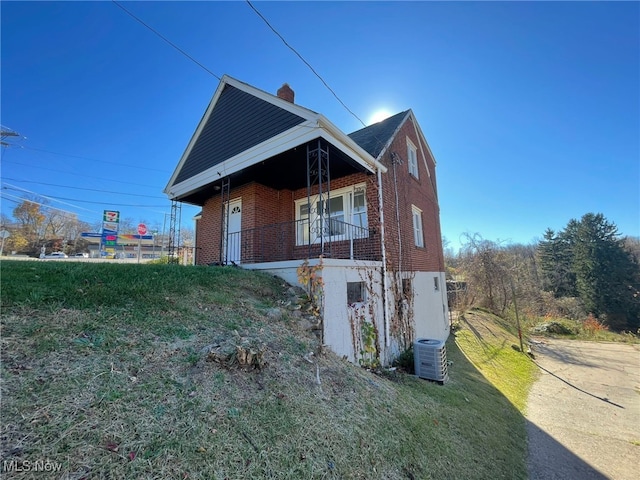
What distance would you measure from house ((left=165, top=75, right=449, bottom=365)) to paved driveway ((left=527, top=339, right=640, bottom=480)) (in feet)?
10.4

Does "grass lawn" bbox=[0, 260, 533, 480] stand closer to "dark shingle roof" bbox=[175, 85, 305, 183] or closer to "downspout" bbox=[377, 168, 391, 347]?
"downspout" bbox=[377, 168, 391, 347]

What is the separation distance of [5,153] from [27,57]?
21.0 metres

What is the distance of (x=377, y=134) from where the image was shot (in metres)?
9.52

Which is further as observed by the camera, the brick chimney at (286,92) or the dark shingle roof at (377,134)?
the brick chimney at (286,92)

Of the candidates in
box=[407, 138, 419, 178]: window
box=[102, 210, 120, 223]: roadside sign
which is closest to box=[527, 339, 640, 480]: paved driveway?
box=[407, 138, 419, 178]: window

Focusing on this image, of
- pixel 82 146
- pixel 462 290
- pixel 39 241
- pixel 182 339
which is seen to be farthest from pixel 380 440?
pixel 39 241

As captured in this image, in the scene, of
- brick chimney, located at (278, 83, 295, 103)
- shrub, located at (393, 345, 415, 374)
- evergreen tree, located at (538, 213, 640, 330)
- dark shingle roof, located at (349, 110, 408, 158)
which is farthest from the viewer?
evergreen tree, located at (538, 213, 640, 330)

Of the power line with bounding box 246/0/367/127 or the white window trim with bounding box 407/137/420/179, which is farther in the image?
the white window trim with bounding box 407/137/420/179

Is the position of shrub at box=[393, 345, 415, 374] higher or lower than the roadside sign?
lower

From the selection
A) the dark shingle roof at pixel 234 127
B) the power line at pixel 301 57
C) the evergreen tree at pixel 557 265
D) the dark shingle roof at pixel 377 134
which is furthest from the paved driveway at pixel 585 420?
the evergreen tree at pixel 557 265

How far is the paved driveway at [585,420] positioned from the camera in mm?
4324

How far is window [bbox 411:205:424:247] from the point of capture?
400 inches

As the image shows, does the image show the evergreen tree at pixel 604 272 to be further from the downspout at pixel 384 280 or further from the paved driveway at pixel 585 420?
the downspout at pixel 384 280

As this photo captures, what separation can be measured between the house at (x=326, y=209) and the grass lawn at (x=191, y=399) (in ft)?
5.09
